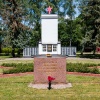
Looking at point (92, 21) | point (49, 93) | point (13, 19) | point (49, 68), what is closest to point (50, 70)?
point (49, 68)

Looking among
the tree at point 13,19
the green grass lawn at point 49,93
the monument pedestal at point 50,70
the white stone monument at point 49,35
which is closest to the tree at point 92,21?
the white stone monument at point 49,35

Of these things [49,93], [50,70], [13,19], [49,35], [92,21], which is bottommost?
[49,93]

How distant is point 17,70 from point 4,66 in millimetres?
4861

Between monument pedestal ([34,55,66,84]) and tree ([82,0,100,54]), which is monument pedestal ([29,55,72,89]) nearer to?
monument pedestal ([34,55,66,84])

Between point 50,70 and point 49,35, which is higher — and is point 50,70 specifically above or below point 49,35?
Answer: below

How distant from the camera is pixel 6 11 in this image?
39562mm

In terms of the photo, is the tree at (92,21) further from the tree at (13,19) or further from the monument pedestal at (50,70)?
the monument pedestal at (50,70)

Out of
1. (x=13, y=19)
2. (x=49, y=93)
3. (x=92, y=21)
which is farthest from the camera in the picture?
(x=13, y=19)

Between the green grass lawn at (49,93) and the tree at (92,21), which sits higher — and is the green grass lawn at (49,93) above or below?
below

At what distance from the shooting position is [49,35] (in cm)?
3625

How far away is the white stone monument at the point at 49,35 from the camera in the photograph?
118 feet

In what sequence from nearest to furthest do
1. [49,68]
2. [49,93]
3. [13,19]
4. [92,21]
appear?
[49,93], [49,68], [92,21], [13,19]

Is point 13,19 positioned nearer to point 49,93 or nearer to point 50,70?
point 50,70

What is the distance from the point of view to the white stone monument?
3597 cm
